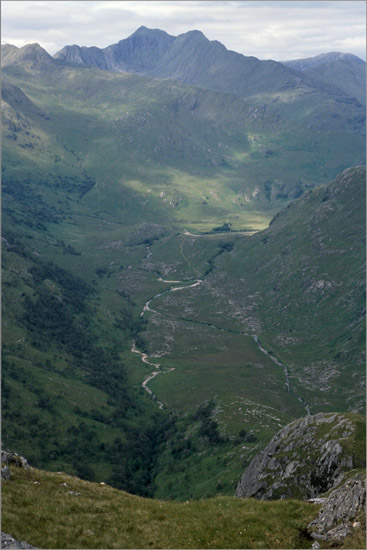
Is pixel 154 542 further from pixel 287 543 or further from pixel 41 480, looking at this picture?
pixel 41 480

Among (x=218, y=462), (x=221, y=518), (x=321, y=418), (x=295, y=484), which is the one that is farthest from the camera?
(x=218, y=462)

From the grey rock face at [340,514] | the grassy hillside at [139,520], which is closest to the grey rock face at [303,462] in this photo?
the grassy hillside at [139,520]

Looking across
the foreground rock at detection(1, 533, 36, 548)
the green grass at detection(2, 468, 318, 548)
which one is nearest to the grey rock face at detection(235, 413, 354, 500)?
the green grass at detection(2, 468, 318, 548)

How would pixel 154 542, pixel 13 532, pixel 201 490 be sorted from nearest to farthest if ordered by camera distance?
pixel 13 532 → pixel 154 542 → pixel 201 490

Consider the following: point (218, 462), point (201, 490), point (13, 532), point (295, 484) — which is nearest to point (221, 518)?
point (13, 532)

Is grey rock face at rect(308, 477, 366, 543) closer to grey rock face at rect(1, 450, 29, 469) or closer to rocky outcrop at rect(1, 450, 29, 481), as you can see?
rocky outcrop at rect(1, 450, 29, 481)

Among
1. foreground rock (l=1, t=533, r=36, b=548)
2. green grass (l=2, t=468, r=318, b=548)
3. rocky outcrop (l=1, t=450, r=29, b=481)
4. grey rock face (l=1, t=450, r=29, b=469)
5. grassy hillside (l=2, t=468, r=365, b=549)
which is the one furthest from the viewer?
grey rock face (l=1, t=450, r=29, b=469)

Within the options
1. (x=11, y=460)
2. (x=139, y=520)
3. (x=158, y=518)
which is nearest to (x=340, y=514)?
(x=158, y=518)
